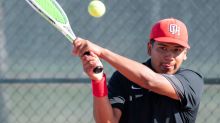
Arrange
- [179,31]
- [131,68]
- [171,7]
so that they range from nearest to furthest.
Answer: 1. [131,68]
2. [179,31]
3. [171,7]

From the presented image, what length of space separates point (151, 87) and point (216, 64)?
2.10m

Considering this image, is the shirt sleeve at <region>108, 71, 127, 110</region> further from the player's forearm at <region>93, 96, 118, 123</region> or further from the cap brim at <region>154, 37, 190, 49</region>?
the cap brim at <region>154, 37, 190, 49</region>

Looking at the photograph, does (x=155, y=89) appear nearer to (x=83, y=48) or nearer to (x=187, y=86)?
(x=187, y=86)

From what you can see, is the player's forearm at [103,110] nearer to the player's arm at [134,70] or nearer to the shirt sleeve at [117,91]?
the shirt sleeve at [117,91]

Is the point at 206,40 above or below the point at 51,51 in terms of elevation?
below

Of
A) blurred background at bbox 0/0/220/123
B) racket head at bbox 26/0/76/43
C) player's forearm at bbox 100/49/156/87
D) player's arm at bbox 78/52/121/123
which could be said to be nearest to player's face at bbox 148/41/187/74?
player's forearm at bbox 100/49/156/87

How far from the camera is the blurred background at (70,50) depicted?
5.16m

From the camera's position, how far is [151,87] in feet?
10.4

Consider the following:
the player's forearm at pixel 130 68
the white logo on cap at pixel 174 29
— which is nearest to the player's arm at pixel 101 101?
the player's forearm at pixel 130 68

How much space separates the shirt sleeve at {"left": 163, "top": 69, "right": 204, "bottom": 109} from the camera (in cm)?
324

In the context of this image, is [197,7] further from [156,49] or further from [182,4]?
[156,49]

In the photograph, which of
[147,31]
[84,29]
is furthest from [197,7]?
[84,29]

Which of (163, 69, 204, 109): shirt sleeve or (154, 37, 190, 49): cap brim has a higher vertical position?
(154, 37, 190, 49): cap brim

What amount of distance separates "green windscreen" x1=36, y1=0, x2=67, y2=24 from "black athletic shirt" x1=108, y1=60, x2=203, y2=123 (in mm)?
419
